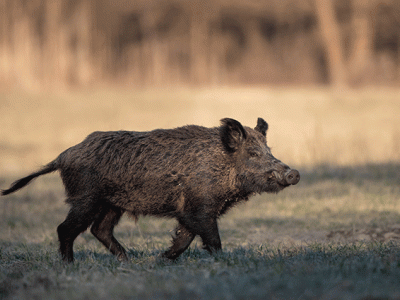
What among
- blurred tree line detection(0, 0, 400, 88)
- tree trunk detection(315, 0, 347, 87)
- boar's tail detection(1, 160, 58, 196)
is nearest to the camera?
boar's tail detection(1, 160, 58, 196)

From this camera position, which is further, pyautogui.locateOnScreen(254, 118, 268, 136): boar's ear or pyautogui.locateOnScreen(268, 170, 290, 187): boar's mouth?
pyautogui.locateOnScreen(254, 118, 268, 136): boar's ear

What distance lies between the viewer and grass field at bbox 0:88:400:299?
3.78 metres

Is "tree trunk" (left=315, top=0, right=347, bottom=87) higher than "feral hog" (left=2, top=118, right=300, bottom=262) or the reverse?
higher

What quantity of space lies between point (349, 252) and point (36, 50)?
22924 mm

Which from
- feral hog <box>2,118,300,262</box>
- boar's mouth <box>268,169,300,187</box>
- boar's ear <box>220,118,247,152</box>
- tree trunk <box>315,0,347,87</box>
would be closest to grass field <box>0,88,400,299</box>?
feral hog <box>2,118,300,262</box>

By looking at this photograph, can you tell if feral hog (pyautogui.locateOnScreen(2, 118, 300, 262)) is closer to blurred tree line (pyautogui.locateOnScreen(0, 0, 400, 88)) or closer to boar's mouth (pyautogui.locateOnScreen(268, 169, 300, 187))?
boar's mouth (pyautogui.locateOnScreen(268, 169, 300, 187))

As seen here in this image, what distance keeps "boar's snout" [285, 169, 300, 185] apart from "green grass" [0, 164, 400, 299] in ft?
2.21

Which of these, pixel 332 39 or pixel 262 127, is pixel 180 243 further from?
pixel 332 39

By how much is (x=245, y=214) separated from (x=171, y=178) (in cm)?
369

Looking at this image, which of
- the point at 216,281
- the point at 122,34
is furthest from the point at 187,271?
the point at 122,34

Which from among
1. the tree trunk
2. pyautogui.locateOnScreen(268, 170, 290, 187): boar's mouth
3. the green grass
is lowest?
the green grass

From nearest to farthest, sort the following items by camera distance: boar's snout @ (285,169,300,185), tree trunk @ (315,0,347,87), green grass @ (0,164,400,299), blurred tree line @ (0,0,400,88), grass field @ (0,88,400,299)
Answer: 1. green grass @ (0,164,400,299)
2. grass field @ (0,88,400,299)
3. boar's snout @ (285,169,300,185)
4. tree trunk @ (315,0,347,87)
5. blurred tree line @ (0,0,400,88)

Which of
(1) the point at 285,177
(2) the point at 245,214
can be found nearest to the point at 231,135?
(1) the point at 285,177

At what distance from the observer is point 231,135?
5.62m
